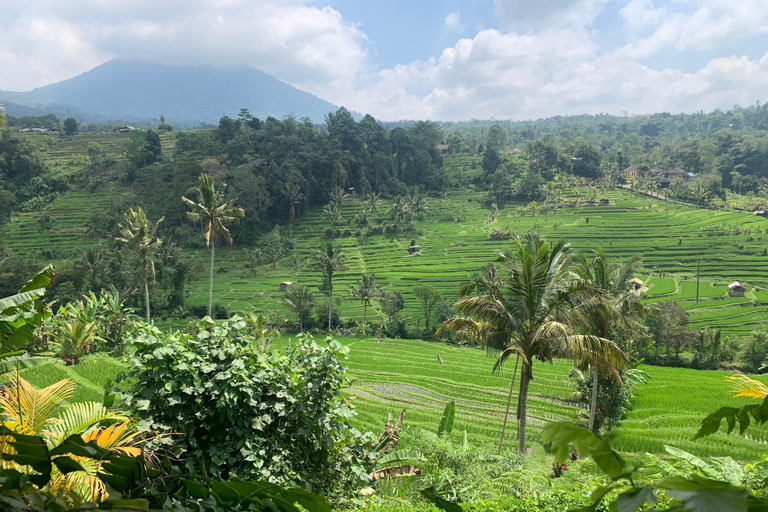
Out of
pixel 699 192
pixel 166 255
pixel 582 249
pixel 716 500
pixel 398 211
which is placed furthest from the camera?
pixel 699 192

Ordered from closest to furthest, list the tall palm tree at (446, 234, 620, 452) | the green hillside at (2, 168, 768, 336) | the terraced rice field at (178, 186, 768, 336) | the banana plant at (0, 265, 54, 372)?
the banana plant at (0, 265, 54, 372), the tall palm tree at (446, 234, 620, 452), the terraced rice field at (178, 186, 768, 336), the green hillside at (2, 168, 768, 336)

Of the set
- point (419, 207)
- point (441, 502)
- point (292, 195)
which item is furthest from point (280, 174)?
point (441, 502)

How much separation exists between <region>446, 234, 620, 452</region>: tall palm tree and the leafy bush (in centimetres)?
359

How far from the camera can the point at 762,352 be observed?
21828mm

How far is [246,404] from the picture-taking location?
4598 millimetres

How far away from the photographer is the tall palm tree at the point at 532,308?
23.8ft

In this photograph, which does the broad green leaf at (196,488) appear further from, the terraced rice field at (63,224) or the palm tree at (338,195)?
the palm tree at (338,195)

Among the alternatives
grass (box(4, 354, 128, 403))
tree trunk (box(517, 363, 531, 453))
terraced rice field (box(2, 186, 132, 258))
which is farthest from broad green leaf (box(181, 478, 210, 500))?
terraced rice field (box(2, 186, 132, 258))

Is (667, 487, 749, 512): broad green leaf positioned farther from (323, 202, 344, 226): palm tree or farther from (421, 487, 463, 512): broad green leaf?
(323, 202, 344, 226): palm tree

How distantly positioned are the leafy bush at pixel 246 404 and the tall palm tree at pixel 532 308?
359cm

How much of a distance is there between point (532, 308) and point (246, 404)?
520 centimetres

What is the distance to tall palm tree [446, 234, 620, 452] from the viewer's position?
726cm

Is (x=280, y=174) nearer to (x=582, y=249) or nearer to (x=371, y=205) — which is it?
(x=371, y=205)

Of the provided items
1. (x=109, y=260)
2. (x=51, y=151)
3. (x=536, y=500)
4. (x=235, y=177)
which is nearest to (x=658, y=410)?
(x=536, y=500)
